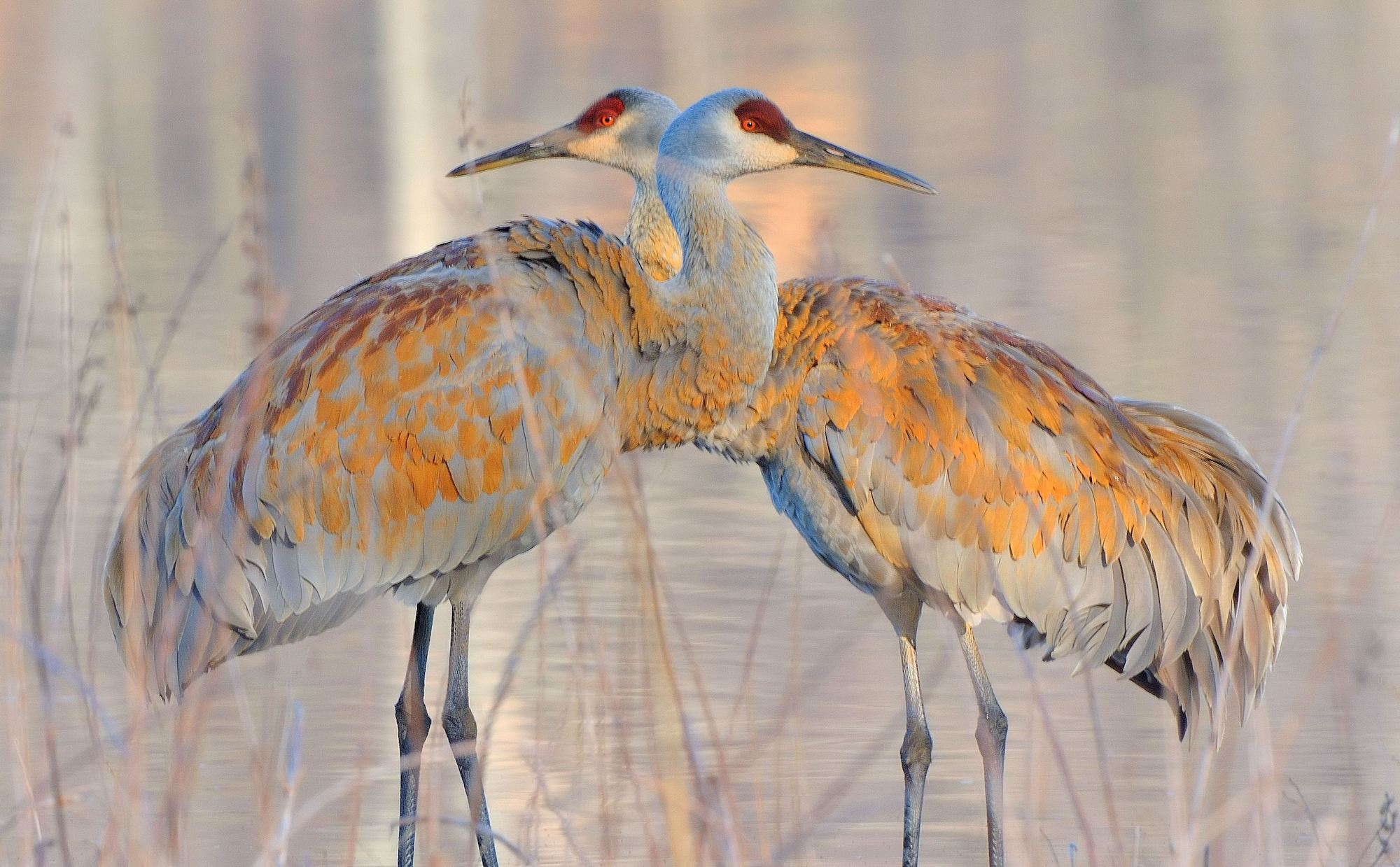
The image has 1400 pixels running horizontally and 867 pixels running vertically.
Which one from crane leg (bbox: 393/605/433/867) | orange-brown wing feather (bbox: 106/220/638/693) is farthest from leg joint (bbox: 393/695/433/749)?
orange-brown wing feather (bbox: 106/220/638/693)

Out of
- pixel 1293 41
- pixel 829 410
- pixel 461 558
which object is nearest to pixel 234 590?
pixel 461 558

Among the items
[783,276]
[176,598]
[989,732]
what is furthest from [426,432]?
[783,276]

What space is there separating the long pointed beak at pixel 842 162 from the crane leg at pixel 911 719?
0.92m

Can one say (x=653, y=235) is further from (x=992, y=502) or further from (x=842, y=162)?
(x=992, y=502)

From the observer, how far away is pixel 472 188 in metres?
3.97

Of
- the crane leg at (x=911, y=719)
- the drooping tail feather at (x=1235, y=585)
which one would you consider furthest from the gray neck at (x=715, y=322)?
the drooping tail feather at (x=1235, y=585)

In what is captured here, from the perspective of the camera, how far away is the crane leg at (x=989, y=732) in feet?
16.3

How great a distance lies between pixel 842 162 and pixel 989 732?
131cm

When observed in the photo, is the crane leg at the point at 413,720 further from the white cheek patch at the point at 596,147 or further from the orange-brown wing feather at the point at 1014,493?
the white cheek patch at the point at 596,147

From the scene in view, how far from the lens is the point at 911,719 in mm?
5086

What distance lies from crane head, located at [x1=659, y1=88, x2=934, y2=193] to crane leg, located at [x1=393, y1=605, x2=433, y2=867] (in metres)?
1.16

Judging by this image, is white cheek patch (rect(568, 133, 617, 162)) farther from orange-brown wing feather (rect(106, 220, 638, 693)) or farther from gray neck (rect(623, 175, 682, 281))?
orange-brown wing feather (rect(106, 220, 638, 693))

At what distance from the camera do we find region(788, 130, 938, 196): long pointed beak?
5238 mm

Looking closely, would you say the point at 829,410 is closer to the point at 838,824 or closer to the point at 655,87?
the point at 838,824
